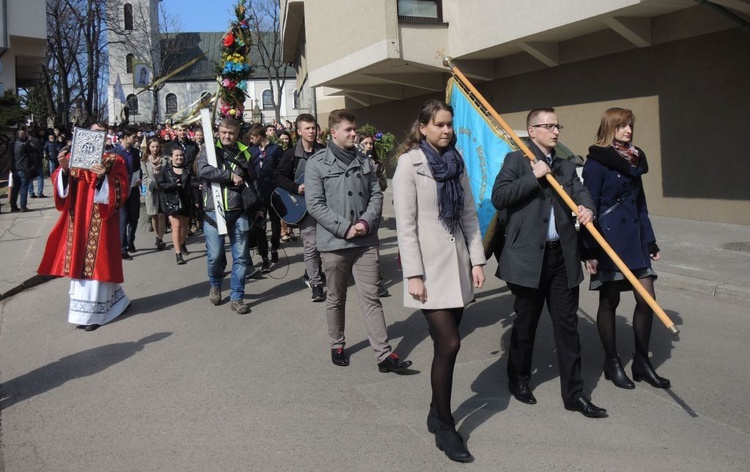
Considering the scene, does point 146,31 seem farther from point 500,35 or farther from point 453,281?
point 453,281

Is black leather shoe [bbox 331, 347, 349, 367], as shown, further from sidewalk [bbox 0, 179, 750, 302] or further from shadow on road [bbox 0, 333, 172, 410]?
sidewalk [bbox 0, 179, 750, 302]

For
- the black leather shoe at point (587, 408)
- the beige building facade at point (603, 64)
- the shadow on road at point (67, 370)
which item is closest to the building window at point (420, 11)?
the beige building facade at point (603, 64)

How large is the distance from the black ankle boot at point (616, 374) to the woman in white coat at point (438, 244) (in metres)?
1.51

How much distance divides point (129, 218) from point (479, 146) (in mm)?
6707

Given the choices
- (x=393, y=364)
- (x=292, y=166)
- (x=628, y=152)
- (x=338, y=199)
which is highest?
(x=292, y=166)

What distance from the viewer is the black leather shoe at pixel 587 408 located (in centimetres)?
441

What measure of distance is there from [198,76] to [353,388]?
83537 mm

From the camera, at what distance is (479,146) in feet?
20.5

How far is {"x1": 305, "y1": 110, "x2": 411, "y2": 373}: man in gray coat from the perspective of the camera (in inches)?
213

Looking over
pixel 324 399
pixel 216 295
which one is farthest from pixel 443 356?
pixel 216 295

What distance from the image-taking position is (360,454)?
4023 mm

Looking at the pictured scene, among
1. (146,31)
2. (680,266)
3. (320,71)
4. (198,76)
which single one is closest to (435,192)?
(680,266)

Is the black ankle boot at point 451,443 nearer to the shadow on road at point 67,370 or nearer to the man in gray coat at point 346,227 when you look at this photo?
the man in gray coat at point 346,227

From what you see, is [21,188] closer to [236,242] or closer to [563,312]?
[236,242]
